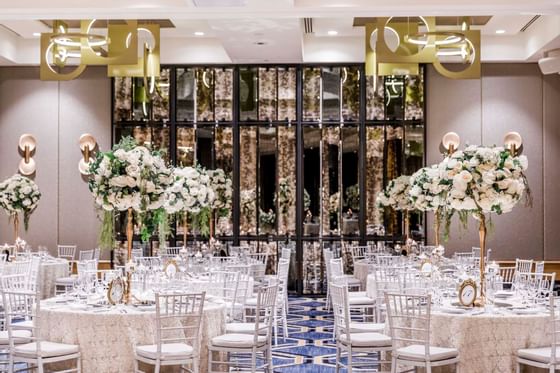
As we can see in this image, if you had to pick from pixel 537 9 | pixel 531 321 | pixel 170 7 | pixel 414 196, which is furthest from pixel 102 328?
pixel 537 9

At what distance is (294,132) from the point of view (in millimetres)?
14828

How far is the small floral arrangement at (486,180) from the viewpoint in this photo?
692cm

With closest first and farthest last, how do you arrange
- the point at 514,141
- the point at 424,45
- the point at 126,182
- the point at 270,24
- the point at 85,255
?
the point at 126,182 < the point at 424,45 < the point at 270,24 < the point at 85,255 < the point at 514,141

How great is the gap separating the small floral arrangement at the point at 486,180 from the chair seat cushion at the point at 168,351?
261cm

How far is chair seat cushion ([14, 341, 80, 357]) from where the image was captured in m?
6.43

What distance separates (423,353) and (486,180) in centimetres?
159

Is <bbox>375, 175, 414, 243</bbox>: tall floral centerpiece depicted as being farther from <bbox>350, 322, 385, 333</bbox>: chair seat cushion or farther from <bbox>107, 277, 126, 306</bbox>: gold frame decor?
<bbox>107, 277, 126, 306</bbox>: gold frame decor

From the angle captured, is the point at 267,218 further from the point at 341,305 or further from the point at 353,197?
the point at 341,305

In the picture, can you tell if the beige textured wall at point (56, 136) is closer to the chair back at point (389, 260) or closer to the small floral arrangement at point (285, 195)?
the small floral arrangement at point (285, 195)

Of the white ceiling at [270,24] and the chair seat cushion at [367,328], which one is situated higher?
the white ceiling at [270,24]

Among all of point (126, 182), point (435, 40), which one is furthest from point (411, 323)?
point (435, 40)

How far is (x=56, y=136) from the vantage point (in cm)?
1504

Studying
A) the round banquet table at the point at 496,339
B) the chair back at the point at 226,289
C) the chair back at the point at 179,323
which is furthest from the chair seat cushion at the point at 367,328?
the chair back at the point at 179,323

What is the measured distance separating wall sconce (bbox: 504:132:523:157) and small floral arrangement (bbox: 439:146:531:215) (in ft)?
25.7
